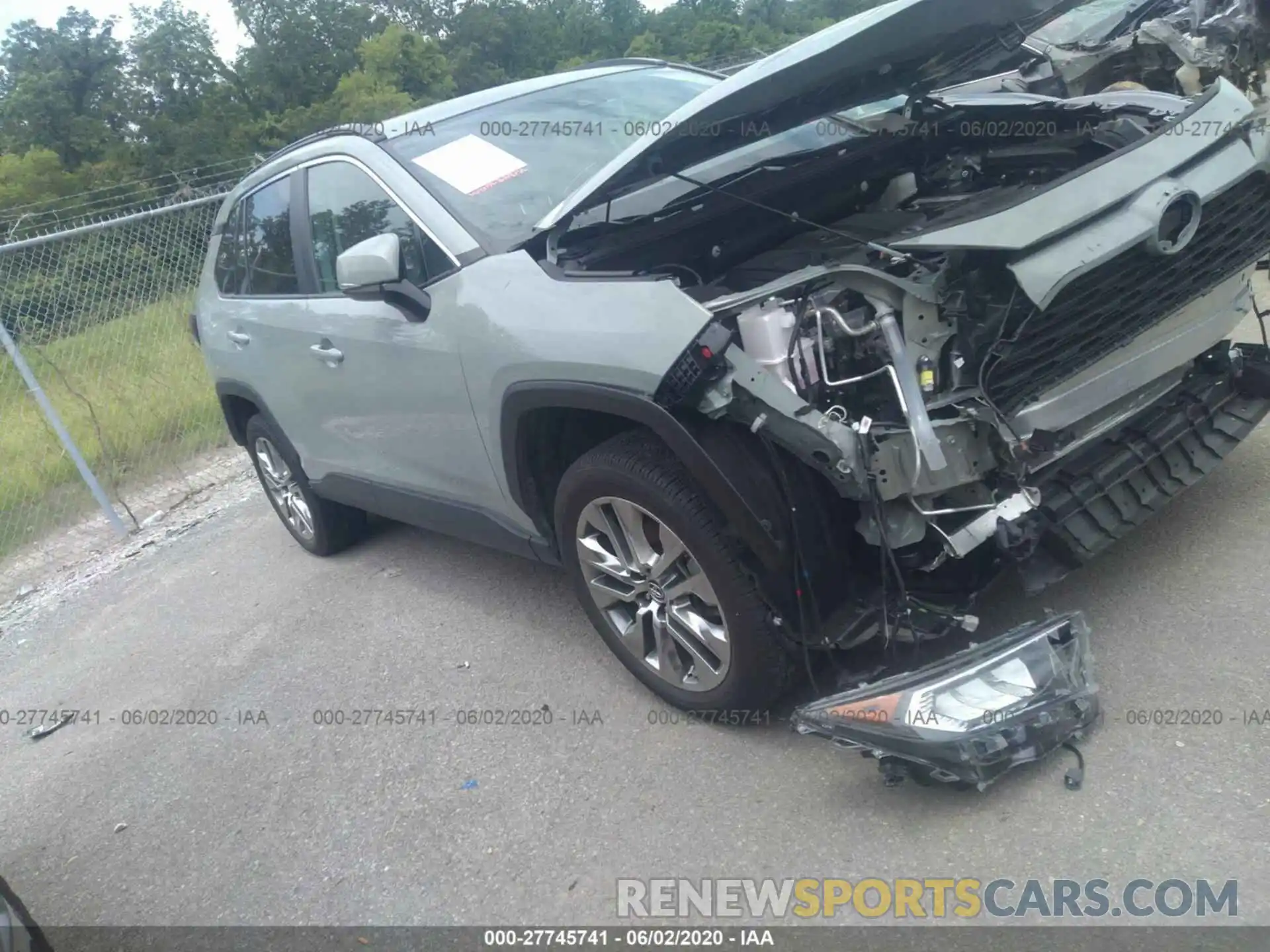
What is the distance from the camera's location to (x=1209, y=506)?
144 inches

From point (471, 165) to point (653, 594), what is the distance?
1726mm

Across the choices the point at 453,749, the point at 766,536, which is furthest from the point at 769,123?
the point at 453,749

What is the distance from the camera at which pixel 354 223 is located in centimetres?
392

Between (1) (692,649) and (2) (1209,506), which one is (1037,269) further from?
(2) (1209,506)

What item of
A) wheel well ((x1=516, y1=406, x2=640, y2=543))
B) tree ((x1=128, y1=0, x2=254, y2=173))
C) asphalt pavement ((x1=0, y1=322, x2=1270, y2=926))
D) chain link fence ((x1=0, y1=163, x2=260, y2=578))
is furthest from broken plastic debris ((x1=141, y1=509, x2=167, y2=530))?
tree ((x1=128, y1=0, x2=254, y2=173))

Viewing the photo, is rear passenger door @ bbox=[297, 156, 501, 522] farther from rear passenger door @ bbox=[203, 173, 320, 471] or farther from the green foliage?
the green foliage

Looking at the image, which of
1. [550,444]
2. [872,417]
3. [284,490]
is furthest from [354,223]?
[872,417]

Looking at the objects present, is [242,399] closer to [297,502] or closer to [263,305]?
[297,502]

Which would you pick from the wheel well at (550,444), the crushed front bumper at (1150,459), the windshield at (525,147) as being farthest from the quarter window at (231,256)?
the crushed front bumper at (1150,459)

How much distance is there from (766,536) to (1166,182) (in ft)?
4.68

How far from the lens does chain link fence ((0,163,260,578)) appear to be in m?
7.18

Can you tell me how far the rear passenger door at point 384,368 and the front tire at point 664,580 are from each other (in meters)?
0.56

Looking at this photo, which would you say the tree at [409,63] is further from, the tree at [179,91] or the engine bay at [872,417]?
the engine bay at [872,417]

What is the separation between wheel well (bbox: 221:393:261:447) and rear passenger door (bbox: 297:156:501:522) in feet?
3.44
